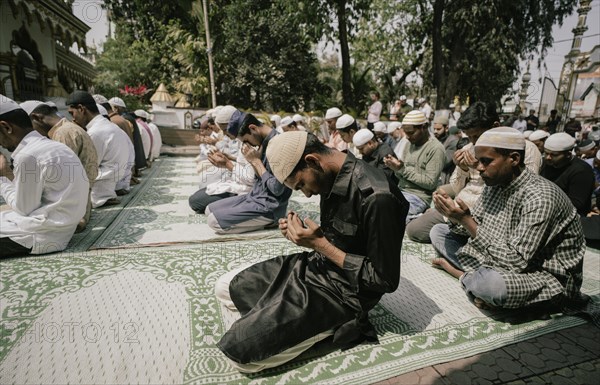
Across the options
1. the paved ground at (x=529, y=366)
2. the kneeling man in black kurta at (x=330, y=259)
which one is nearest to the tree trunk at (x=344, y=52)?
the kneeling man in black kurta at (x=330, y=259)

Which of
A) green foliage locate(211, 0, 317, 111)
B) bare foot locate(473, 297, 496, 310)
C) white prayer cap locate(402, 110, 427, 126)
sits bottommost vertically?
bare foot locate(473, 297, 496, 310)

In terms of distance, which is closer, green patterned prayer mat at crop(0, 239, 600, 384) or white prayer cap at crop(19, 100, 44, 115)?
green patterned prayer mat at crop(0, 239, 600, 384)

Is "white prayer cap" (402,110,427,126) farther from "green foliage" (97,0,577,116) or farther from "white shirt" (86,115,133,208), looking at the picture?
"green foliage" (97,0,577,116)

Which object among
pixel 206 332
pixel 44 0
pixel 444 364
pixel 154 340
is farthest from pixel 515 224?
pixel 44 0

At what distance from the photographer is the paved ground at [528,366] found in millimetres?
1899

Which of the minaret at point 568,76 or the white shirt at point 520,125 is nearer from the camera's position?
the white shirt at point 520,125

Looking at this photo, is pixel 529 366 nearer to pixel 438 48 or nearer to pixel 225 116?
pixel 225 116

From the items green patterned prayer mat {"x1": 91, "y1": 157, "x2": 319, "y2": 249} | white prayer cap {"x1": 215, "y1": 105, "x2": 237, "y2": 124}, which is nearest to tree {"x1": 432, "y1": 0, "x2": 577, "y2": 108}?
green patterned prayer mat {"x1": 91, "y1": 157, "x2": 319, "y2": 249}

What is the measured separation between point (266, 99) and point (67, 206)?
14600 millimetres

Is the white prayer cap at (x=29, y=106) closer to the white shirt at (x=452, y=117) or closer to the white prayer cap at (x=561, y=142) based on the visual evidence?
the white prayer cap at (x=561, y=142)

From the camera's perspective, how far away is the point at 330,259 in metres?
1.95

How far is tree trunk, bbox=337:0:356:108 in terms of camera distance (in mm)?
14055

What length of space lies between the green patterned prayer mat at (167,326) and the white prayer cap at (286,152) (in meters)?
1.10

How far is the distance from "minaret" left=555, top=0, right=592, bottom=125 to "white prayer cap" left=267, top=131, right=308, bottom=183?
824 inches
